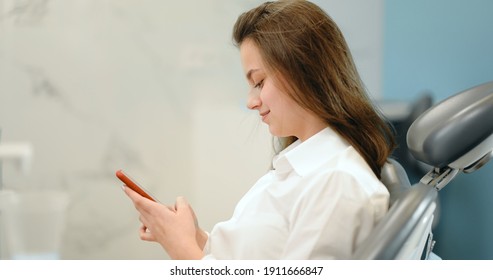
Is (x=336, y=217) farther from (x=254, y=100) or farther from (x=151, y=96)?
(x=151, y=96)

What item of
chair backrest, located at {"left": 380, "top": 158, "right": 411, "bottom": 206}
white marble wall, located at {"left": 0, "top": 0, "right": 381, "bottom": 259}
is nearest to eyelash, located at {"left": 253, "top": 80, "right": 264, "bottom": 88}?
chair backrest, located at {"left": 380, "top": 158, "right": 411, "bottom": 206}

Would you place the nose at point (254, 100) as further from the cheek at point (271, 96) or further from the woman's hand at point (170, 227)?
the woman's hand at point (170, 227)

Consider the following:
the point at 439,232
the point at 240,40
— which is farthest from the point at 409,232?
the point at 439,232

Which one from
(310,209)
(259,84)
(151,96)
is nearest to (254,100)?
(259,84)

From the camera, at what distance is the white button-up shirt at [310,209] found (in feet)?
2.52

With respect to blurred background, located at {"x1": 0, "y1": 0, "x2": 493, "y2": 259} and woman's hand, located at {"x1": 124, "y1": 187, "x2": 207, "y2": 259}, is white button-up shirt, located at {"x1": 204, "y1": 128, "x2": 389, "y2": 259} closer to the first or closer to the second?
woman's hand, located at {"x1": 124, "y1": 187, "x2": 207, "y2": 259}

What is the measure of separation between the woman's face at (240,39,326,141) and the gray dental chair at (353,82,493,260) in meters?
0.17

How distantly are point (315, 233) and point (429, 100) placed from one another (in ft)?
2.70

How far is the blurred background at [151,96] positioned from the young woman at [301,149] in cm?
57

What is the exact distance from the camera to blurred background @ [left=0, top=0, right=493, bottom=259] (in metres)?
1.44

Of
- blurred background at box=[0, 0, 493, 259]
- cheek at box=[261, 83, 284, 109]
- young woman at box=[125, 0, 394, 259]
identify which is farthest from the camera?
blurred background at box=[0, 0, 493, 259]

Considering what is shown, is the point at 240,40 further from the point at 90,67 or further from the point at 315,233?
the point at 90,67

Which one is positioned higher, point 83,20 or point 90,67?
point 83,20

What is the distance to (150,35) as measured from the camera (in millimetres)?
1493
